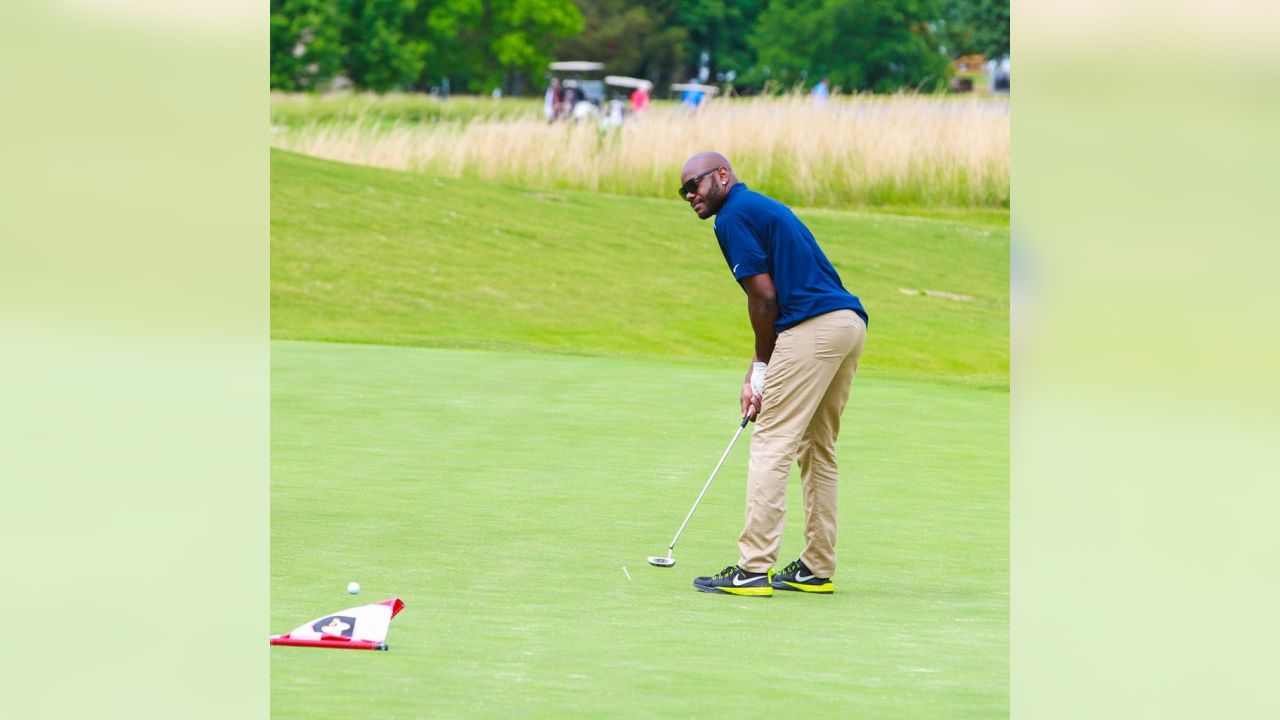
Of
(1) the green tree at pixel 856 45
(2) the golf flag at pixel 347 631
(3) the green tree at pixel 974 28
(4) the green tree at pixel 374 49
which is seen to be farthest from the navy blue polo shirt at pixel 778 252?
(3) the green tree at pixel 974 28

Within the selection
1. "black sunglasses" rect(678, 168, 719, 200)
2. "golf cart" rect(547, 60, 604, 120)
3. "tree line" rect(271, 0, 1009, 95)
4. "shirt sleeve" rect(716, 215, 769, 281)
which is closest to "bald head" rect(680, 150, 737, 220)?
"black sunglasses" rect(678, 168, 719, 200)

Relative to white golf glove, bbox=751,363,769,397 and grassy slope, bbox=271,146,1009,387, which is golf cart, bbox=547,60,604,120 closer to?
grassy slope, bbox=271,146,1009,387

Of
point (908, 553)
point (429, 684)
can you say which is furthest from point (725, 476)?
point (429, 684)

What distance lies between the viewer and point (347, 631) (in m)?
5.78

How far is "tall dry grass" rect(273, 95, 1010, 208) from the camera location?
2880 cm

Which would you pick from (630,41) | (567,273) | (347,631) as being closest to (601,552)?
(347,631)

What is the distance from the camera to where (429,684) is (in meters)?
5.28

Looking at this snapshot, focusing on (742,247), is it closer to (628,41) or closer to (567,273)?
(567,273)

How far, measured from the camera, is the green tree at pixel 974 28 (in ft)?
256

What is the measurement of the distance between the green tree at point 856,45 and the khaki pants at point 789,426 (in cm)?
6142

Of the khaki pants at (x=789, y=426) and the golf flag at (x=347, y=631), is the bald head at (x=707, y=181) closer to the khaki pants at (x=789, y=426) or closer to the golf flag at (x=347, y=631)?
the khaki pants at (x=789, y=426)

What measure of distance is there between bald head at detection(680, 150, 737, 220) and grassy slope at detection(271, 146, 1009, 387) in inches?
359
